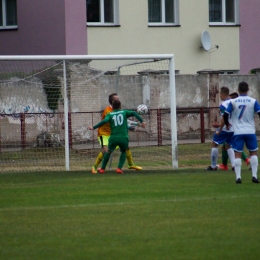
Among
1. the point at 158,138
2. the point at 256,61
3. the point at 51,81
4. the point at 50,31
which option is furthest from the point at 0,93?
the point at 256,61

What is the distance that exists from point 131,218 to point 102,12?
886 inches

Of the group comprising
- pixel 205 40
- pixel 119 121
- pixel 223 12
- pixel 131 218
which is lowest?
pixel 131 218

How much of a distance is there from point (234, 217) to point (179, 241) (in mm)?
1770

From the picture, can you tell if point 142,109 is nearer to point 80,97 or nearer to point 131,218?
point 80,97

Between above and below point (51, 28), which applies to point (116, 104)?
below

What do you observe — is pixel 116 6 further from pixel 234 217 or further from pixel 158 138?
pixel 234 217

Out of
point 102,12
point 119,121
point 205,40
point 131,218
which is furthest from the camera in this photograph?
point 205,40

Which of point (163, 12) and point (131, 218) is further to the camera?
point (163, 12)

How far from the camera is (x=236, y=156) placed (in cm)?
1415

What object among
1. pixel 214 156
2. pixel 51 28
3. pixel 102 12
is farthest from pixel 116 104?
pixel 102 12

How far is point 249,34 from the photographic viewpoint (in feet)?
115

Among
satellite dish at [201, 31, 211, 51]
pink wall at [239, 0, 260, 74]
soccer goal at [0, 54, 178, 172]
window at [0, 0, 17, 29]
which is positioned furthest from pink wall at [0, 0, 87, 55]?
pink wall at [239, 0, 260, 74]

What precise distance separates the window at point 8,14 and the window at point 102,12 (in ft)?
10.7

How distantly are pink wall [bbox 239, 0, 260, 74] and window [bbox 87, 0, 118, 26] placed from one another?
20.7ft
